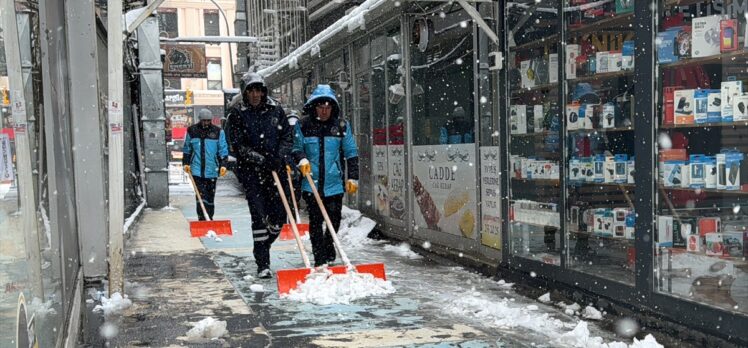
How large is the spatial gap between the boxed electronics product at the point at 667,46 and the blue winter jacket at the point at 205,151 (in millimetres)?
7826

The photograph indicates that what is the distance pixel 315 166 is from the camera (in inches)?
297

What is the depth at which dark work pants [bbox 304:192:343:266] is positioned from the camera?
762 centimetres

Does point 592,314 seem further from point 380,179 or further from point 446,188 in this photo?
point 380,179

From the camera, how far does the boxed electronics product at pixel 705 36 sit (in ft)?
16.4

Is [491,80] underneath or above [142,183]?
above

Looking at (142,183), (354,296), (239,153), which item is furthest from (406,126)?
(142,183)

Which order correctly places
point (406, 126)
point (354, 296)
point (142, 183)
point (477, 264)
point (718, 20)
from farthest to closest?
point (142, 183) → point (406, 126) → point (477, 264) → point (354, 296) → point (718, 20)

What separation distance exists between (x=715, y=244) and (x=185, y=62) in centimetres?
1657

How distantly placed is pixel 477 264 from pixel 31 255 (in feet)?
19.3

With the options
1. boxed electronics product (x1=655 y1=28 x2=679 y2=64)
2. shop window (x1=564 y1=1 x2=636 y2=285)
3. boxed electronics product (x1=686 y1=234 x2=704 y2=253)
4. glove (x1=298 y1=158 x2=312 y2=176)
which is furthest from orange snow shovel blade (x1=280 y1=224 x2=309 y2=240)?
boxed electronics product (x1=655 y1=28 x2=679 y2=64)

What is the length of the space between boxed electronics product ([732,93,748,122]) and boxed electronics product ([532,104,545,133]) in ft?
7.46

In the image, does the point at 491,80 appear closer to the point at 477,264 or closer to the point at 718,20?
the point at 477,264

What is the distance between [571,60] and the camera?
643 centimetres

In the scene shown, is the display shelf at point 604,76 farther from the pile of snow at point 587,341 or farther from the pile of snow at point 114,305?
the pile of snow at point 114,305
